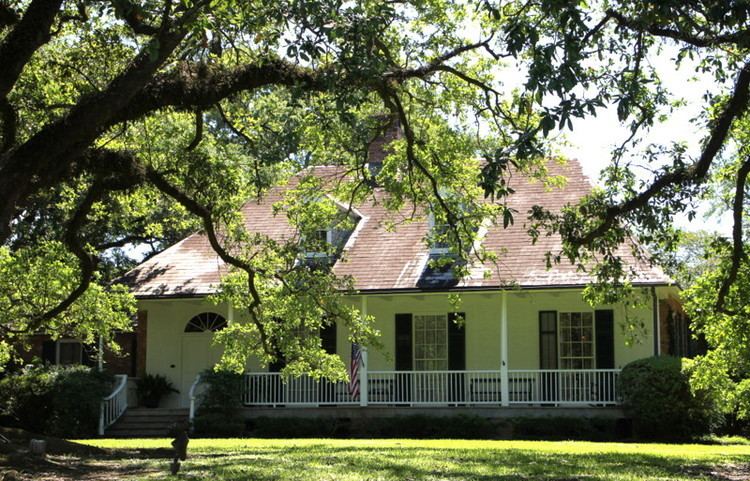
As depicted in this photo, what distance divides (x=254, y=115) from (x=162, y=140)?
6.18ft

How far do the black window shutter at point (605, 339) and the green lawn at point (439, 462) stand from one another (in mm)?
4781

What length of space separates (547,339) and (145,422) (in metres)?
10.2

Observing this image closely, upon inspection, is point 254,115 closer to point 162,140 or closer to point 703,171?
point 162,140

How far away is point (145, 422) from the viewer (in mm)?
26297

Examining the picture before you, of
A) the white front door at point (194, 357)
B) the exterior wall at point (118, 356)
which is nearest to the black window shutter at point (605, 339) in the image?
the white front door at point (194, 357)

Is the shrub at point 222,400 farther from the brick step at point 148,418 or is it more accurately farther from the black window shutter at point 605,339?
the black window shutter at point 605,339

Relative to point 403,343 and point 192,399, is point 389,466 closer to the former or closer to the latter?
point 192,399

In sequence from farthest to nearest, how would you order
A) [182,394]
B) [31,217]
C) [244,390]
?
1. [31,217]
2. [182,394]
3. [244,390]

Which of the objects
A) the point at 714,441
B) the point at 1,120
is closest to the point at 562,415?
the point at 714,441

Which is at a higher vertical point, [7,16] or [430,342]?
[7,16]

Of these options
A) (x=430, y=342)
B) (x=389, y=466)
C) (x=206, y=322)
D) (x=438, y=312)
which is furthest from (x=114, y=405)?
(x=389, y=466)

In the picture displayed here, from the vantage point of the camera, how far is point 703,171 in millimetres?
12680

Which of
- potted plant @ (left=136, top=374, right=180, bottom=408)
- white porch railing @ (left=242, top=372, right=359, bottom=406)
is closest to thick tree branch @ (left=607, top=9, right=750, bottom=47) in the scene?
white porch railing @ (left=242, top=372, right=359, bottom=406)

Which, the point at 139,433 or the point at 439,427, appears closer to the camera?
the point at 439,427
